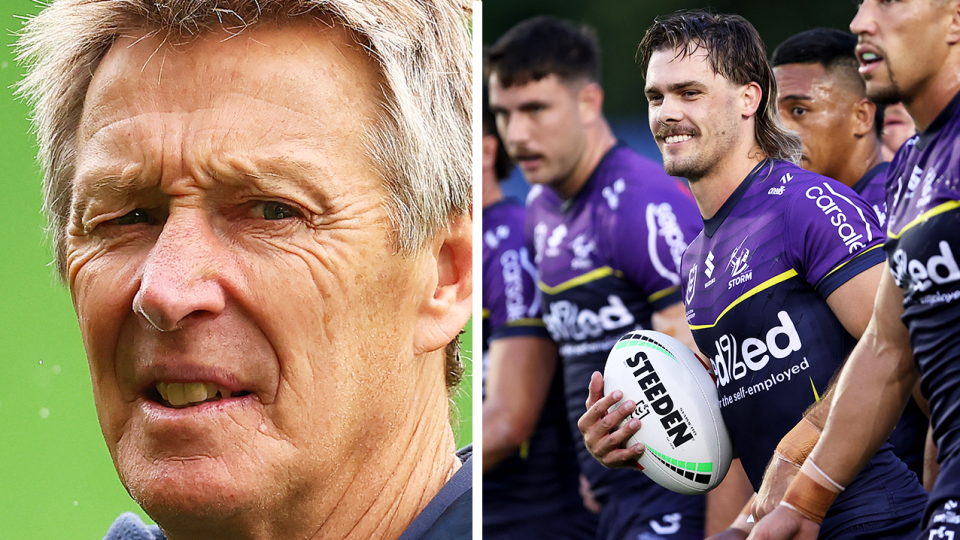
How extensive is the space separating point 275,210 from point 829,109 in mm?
1082

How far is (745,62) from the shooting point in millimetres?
2102

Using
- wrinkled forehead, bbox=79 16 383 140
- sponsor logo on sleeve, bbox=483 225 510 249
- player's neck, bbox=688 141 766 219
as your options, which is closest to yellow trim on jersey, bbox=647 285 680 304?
player's neck, bbox=688 141 766 219

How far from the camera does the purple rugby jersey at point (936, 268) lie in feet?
5.52

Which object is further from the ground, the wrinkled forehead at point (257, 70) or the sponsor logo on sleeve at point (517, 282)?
the wrinkled forehead at point (257, 70)

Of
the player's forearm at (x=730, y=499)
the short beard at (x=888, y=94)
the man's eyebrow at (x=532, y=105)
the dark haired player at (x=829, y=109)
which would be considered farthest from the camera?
the man's eyebrow at (x=532, y=105)

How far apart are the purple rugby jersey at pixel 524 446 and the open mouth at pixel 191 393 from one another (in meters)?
2.11

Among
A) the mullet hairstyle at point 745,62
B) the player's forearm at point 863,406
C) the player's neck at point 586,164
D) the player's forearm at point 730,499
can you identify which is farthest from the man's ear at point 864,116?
the player's neck at point 586,164

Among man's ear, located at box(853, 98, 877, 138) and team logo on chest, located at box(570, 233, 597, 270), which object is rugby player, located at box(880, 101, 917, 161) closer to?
man's ear, located at box(853, 98, 877, 138)

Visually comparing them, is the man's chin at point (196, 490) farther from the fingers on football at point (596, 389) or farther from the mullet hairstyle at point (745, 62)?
the mullet hairstyle at point (745, 62)

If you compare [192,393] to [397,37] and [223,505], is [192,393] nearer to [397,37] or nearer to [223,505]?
[223,505]

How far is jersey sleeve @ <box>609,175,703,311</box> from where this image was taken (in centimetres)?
307

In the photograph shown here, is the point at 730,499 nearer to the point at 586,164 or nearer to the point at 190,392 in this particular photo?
the point at 190,392

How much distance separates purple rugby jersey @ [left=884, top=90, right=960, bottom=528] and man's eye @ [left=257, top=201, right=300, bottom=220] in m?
1.05

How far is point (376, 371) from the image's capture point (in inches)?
79.8
